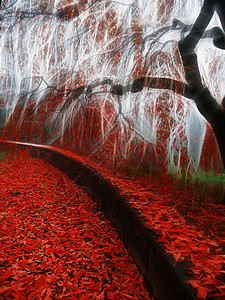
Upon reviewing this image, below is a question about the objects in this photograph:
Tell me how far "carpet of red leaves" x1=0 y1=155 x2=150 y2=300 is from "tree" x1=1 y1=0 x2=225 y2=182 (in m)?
1.79

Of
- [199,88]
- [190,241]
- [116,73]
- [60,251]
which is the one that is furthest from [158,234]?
[116,73]

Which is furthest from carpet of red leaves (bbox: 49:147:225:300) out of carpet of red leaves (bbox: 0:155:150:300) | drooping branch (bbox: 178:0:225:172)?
drooping branch (bbox: 178:0:225:172)

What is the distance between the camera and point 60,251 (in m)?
2.44

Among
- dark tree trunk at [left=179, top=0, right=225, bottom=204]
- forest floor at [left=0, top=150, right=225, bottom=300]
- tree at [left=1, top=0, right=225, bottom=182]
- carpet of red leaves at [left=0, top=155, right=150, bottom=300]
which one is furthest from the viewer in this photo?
tree at [left=1, top=0, right=225, bottom=182]

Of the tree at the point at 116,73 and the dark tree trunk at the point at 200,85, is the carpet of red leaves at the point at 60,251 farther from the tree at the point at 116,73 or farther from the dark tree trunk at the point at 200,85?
the dark tree trunk at the point at 200,85

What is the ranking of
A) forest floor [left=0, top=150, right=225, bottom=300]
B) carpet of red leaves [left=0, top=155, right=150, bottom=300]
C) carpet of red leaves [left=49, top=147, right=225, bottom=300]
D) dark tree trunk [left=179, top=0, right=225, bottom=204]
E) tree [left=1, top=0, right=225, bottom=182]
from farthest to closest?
1. tree [left=1, top=0, right=225, bottom=182]
2. dark tree trunk [left=179, top=0, right=225, bottom=204]
3. carpet of red leaves [left=0, top=155, right=150, bottom=300]
4. forest floor [left=0, top=150, right=225, bottom=300]
5. carpet of red leaves [left=49, top=147, right=225, bottom=300]

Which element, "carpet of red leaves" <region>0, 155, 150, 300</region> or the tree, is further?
the tree

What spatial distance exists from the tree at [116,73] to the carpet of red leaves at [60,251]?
1.79 meters

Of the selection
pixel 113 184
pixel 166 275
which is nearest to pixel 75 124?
pixel 113 184

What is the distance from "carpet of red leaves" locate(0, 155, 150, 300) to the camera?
1.91 metres

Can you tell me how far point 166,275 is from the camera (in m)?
1.55

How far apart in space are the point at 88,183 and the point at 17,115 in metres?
3.46

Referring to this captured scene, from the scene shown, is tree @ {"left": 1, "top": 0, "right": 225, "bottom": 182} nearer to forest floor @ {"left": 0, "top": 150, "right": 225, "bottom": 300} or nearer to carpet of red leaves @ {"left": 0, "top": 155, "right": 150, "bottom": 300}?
forest floor @ {"left": 0, "top": 150, "right": 225, "bottom": 300}

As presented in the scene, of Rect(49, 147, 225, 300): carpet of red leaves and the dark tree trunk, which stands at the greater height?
the dark tree trunk
